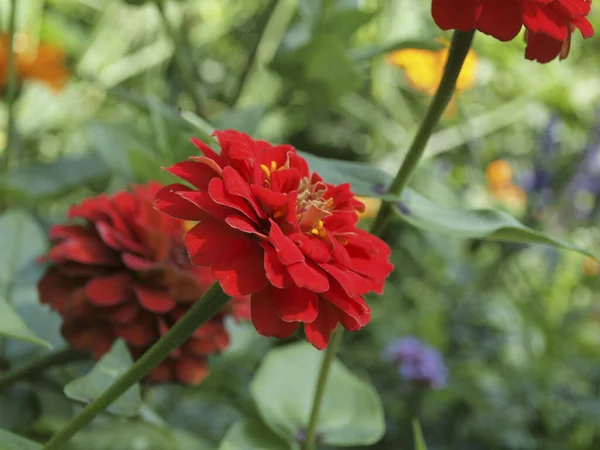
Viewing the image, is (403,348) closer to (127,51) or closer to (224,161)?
(224,161)

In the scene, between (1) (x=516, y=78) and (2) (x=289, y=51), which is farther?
(1) (x=516, y=78)

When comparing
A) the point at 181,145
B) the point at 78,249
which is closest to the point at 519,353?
the point at 181,145

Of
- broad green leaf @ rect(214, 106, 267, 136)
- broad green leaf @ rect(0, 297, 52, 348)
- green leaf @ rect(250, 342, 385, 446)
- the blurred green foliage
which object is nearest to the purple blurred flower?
the blurred green foliage

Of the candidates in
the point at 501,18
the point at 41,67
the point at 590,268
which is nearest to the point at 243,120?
the point at 501,18

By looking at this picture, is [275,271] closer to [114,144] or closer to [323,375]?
[323,375]

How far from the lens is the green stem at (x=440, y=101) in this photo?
1.11 feet

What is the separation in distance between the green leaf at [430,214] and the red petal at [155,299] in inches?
4.2

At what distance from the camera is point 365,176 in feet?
1.28

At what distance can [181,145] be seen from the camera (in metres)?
0.57

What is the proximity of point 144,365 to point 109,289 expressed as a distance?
12 cm

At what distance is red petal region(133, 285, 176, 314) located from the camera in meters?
0.39

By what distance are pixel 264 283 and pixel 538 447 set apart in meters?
0.57

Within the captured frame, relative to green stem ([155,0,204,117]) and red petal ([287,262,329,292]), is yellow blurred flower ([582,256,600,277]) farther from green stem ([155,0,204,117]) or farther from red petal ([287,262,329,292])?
red petal ([287,262,329,292])

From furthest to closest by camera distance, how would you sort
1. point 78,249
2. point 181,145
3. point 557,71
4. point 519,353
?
point 557,71 < point 519,353 < point 181,145 < point 78,249
